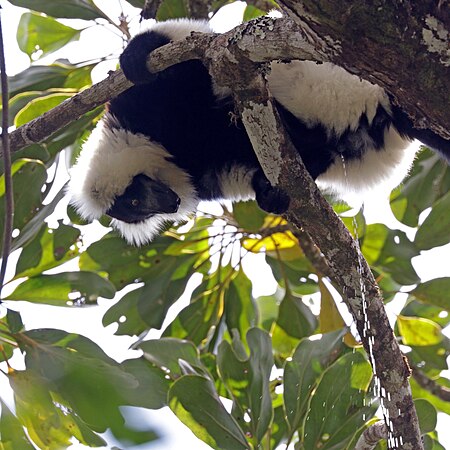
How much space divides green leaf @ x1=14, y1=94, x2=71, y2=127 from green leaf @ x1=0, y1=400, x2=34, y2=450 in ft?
9.79

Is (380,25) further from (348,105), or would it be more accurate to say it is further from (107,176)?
(107,176)

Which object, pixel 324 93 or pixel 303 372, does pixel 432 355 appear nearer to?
pixel 303 372

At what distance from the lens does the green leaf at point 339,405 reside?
3068 mm

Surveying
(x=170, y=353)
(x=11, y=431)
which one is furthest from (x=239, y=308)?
(x=11, y=431)

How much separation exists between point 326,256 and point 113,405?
2119 millimetres

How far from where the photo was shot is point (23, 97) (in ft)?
13.3

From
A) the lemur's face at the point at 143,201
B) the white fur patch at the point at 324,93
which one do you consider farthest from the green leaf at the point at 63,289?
the white fur patch at the point at 324,93

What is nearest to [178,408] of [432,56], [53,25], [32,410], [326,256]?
[326,256]

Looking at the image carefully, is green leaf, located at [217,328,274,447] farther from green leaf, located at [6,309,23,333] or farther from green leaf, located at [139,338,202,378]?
green leaf, located at [6,309,23,333]

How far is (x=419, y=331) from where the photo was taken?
159 inches

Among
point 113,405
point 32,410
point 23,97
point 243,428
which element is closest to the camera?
point 113,405

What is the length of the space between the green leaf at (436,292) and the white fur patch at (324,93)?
1113 millimetres

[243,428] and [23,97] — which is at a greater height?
[23,97]

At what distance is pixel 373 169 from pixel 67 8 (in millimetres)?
1951
